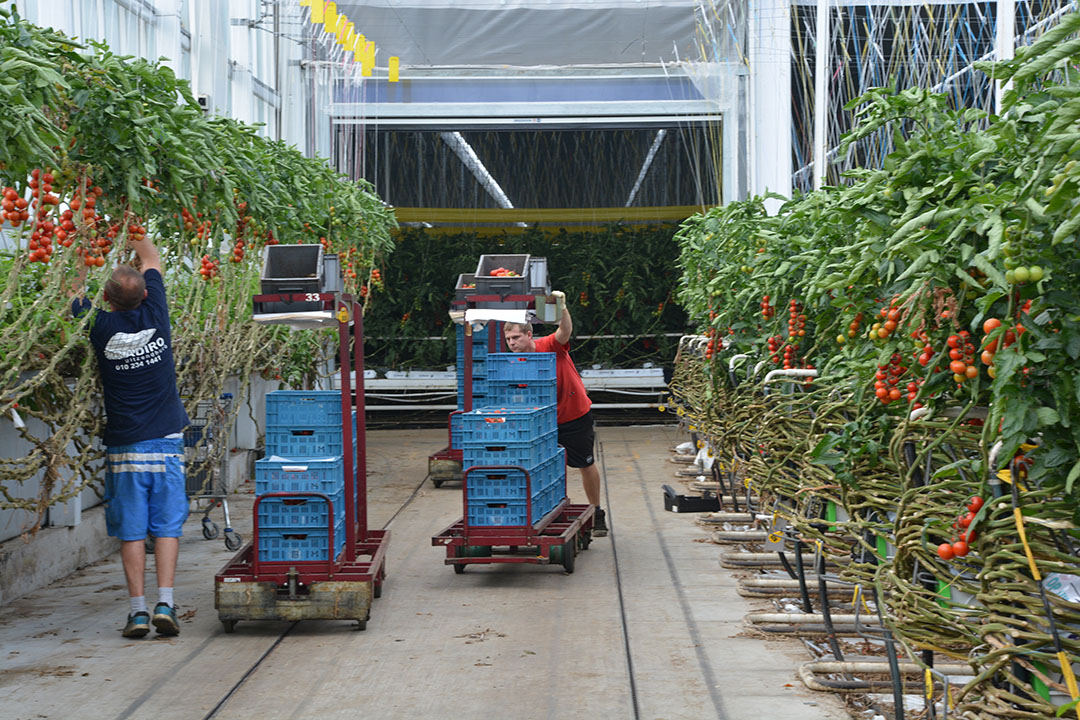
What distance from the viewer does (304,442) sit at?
18.3 feet

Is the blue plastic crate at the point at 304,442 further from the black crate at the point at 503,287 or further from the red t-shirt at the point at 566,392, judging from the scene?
the red t-shirt at the point at 566,392

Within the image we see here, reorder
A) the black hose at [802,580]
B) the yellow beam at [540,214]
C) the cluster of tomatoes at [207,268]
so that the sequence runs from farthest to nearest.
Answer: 1. the yellow beam at [540,214]
2. the cluster of tomatoes at [207,268]
3. the black hose at [802,580]

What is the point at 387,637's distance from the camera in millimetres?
5086

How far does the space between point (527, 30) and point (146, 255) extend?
31.2ft

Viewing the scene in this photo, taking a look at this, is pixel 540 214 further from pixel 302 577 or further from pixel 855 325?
pixel 855 325

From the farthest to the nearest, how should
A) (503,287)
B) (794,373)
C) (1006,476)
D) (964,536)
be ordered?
1. (503,287)
2. (794,373)
3. (964,536)
4. (1006,476)

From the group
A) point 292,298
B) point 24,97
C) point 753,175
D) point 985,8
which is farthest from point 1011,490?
point 753,175

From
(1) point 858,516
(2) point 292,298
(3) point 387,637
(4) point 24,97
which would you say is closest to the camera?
(4) point 24,97

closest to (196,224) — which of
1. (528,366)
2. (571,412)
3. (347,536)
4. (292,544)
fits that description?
(292,544)

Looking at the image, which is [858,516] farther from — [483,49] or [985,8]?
[483,49]

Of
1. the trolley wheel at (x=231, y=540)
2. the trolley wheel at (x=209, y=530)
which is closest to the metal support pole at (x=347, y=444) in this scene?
the trolley wheel at (x=231, y=540)

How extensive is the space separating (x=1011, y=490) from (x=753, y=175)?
31.0 feet

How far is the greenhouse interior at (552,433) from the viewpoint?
2469 mm

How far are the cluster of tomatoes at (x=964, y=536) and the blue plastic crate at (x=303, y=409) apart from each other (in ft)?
11.6
